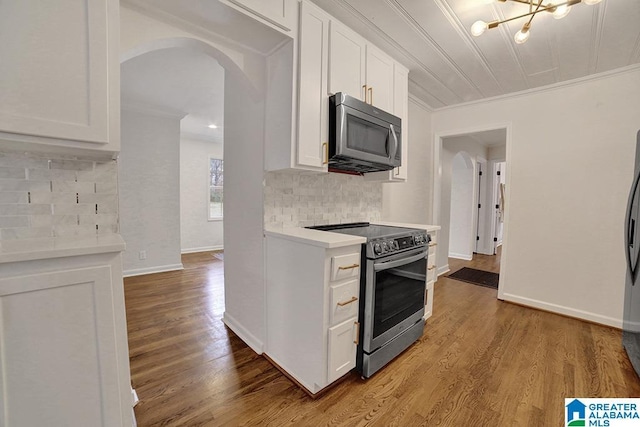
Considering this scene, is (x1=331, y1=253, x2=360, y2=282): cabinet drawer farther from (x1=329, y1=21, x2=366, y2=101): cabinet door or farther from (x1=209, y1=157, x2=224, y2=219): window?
(x1=209, y1=157, x2=224, y2=219): window

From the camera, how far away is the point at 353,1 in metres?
1.73

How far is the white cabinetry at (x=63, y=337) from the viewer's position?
854 mm

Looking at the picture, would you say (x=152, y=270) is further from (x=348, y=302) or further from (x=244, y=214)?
(x=348, y=302)

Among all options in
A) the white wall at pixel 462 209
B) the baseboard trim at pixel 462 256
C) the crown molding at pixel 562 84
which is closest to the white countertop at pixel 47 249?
the crown molding at pixel 562 84

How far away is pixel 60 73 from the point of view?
36.4 inches

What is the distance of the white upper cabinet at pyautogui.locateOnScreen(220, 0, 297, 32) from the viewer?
140cm

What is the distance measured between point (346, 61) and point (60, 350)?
226cm

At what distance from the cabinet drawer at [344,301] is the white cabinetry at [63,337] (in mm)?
1021

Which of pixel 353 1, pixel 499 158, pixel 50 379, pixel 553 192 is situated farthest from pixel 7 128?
pixel 499 158

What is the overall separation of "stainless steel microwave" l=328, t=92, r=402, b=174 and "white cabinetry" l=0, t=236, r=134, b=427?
4.63ft

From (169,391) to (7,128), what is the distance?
5.28 ft

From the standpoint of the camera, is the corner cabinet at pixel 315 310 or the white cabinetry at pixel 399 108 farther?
the white cabinetry at pixel 399 108

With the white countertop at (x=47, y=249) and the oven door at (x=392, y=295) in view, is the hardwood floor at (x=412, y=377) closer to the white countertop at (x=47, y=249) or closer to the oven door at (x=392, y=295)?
the oven door at (x=392, y=295)

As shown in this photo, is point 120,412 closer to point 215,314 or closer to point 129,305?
point 215,314
